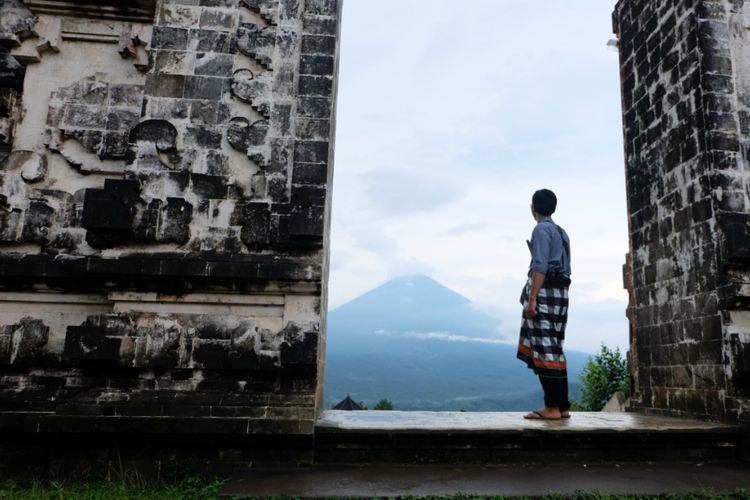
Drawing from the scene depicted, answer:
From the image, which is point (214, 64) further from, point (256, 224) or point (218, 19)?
point (256, 224)

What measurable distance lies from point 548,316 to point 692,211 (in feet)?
6.51

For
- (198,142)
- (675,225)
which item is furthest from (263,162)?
(675,225)

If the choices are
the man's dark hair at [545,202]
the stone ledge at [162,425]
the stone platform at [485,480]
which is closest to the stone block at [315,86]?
the man's dark hair at [545,202]

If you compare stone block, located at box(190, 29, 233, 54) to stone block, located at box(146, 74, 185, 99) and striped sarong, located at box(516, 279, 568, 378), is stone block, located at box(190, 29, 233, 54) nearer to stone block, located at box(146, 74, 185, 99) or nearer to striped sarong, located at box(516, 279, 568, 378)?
stone block, located at box(146, 74, 185, 99)

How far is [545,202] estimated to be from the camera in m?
6.11

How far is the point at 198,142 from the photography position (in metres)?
5.48

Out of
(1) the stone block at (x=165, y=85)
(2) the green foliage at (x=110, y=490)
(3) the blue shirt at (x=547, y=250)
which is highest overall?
(1) the stone block at (x=165, y=85)

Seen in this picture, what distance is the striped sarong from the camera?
5.67 metres

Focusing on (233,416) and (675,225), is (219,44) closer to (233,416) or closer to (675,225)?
(233,416)

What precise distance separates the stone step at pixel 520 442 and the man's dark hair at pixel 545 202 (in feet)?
7.04

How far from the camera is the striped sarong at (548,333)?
18.6 feet

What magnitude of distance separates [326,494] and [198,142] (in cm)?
338

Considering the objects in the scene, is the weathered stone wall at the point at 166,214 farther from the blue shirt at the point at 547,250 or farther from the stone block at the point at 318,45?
the blue shirt at the point at 547,250

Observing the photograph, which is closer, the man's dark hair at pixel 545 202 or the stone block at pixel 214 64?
the stone block at pixel 214 64
